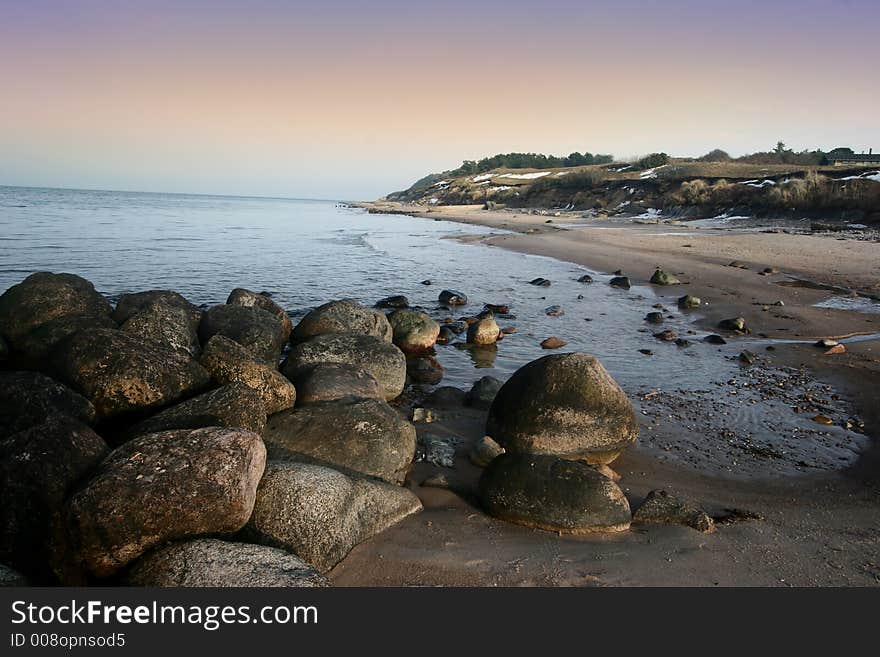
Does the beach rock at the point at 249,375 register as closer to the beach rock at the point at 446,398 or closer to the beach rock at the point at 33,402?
the beach rock at the point at 33,402

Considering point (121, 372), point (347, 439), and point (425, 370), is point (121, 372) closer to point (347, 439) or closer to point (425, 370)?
point (347, 439)

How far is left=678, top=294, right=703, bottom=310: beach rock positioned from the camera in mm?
13539

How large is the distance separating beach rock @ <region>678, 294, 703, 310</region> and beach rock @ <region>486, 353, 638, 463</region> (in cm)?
858

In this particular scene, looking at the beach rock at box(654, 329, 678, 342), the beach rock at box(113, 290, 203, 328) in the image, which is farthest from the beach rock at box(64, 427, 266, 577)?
the beach rock at box(654, 329, 678, 342)

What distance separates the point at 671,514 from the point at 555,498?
946 mm

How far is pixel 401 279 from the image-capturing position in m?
18.9

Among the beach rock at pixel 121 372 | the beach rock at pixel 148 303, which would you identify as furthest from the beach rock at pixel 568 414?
the beach rock at pixel 148 303

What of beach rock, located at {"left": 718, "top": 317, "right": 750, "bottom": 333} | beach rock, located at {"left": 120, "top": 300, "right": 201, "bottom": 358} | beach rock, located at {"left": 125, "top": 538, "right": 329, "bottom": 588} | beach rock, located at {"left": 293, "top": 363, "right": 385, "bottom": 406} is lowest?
beach rock, located at {"left": 718, "top": 317, "right": 750, "bottom": 333}

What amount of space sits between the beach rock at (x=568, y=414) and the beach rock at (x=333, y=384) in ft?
5.09

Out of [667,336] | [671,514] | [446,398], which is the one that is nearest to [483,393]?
[446,398]

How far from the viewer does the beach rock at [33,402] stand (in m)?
4.49

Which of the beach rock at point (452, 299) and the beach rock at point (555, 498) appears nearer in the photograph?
the beach rock at point (555, 498)

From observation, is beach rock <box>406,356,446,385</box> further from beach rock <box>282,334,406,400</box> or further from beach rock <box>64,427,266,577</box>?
beach rock <box>64,427,266,577</box>
